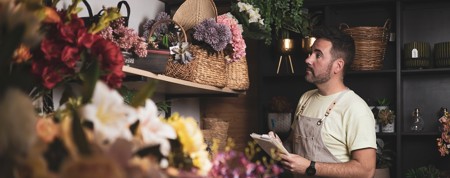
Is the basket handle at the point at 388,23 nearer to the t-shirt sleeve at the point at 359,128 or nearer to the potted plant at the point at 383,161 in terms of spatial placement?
the potted plant at the point at 383,161

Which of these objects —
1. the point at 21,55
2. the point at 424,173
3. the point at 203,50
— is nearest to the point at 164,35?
the point at 203,50

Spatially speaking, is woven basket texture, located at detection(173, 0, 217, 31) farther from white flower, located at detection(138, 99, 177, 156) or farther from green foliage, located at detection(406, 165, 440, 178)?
white flower, located at detection(138, 99, 177, 156)

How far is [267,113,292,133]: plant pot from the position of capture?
3.53 m

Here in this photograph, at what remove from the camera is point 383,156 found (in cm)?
337

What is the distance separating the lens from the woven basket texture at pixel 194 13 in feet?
8.40

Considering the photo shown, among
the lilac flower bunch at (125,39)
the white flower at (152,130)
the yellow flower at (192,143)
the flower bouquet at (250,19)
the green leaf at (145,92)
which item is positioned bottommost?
the yellow flower at (192,143)

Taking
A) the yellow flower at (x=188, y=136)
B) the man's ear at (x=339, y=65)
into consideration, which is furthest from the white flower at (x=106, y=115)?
the man's ear at (x=339, y=65)

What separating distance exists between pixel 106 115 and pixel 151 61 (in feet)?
4.55

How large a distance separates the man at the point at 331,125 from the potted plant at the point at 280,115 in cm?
49

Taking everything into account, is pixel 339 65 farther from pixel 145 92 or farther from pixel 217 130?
pixel 145 92

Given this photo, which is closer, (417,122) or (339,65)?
(339,65)

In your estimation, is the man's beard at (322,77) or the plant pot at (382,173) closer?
the man's beard at (322,77)

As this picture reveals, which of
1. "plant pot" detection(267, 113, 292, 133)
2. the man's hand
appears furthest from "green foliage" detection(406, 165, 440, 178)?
the man's hand

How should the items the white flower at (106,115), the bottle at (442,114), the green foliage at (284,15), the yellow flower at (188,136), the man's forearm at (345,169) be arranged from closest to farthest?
the white flower at (106,115) < the yellow flower at (188,136) < the man's forearm at (345,169) < the green foliage at (284,15) < the bottle at (442,114)
